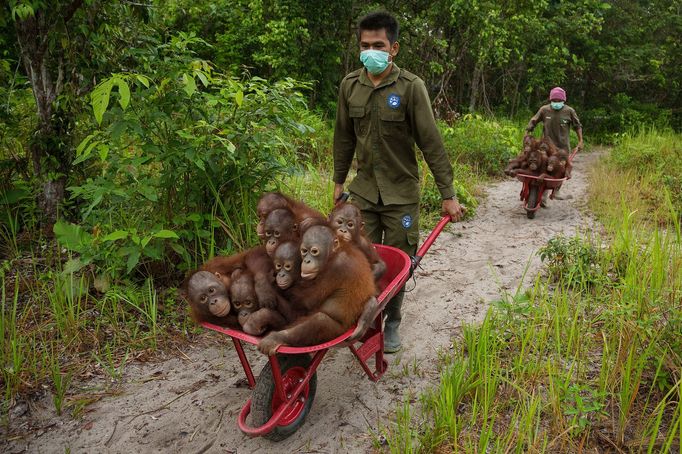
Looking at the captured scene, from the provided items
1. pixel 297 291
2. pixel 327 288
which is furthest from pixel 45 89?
pixel 327 288

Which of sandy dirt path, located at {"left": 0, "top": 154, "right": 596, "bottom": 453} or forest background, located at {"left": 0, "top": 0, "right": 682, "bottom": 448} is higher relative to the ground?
forest background, located at {"left": 0, "top": 0, "right": 682, "bottom": 448}

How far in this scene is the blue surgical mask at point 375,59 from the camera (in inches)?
138

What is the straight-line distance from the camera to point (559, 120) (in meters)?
8.73

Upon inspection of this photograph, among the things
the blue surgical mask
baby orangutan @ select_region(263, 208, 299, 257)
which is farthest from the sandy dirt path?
the blue surgical mask

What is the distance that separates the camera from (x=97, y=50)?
448 cm

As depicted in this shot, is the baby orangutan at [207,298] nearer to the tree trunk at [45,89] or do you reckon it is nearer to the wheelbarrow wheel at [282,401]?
the wheelbarrow wheel at [282,401]

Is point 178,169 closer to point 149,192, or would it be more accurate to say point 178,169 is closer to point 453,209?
point 149,192

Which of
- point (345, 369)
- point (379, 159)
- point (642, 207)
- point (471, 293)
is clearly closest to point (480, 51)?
point (642, 207)

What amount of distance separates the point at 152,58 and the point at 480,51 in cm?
902

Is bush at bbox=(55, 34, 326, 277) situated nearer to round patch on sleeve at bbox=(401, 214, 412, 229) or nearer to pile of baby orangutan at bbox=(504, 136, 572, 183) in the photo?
round patch on sleeve at bbox=(401, 214, 412, 229)

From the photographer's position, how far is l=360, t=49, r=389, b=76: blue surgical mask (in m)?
3.51

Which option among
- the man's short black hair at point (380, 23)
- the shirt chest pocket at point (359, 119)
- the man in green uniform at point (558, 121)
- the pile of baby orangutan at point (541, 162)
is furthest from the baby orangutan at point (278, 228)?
the man in green uniform at point (558, 121)

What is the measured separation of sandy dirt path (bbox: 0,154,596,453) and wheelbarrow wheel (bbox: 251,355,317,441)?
99 mm

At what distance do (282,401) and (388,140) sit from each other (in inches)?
76.9
